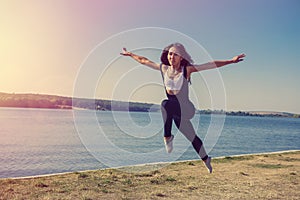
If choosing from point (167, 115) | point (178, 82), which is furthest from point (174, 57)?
point (167, 115)

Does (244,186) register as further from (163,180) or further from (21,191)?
(21,191)

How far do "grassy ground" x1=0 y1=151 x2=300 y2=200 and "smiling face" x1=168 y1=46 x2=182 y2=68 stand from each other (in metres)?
8.32

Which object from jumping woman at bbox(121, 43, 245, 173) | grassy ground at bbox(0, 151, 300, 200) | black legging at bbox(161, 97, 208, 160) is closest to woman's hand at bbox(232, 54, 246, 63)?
jumping woman at bbox(121, 43, 245, 173)

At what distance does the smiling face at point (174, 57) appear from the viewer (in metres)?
4.90

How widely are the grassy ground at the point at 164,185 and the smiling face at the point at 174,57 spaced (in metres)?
8.32

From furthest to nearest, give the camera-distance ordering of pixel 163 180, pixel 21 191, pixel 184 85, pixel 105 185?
pixel 163 180 < pixel 105 185 < pixel 21 191 < pixel 184 85

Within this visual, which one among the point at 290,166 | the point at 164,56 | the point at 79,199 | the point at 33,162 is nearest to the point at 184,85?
the point at 164,56

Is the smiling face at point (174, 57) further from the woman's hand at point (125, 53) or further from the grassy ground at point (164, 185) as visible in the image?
the grassy ground at point (164, 185)

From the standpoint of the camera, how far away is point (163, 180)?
15.4 meters

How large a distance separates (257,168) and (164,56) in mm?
16471

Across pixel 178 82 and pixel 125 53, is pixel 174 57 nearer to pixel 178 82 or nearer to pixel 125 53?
pixel 178 82

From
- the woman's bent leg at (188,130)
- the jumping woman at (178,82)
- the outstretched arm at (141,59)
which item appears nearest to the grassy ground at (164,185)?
the woman's bent leg at (188,130)

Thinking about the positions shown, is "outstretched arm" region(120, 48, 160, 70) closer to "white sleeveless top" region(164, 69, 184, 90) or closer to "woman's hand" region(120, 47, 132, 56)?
"woman's hand" region(120, 47, 132, 56)

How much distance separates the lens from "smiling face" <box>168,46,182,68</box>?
490 centimetres
